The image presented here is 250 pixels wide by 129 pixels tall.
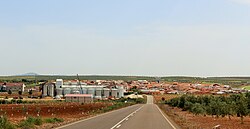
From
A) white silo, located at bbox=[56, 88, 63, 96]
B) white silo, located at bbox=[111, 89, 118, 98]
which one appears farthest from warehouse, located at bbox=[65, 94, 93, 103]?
white silo, located at bbox=[111, 89, 118, 98]

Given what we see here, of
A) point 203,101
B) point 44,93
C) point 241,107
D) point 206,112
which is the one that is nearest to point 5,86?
point 44,93

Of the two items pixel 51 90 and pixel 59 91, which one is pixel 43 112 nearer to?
pixel 59 91

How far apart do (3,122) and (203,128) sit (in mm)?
12348

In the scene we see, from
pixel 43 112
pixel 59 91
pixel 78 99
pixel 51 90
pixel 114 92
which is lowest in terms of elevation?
pixel 78 99

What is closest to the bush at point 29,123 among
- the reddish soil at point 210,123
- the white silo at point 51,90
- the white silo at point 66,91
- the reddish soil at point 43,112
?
the reddish soil at point 43,112

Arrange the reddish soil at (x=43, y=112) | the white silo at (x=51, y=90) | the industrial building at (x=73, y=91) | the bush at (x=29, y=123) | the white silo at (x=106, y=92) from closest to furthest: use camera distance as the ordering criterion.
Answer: the bush at (x=29, y=123)
the reddish soil at (x=43, y=112)
the industrial building at (x=73, y=91)
the white silo at (x=51, y=90)
the white silo at (x=106, y=92)

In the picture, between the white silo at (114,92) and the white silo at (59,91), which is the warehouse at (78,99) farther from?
the white silo at (114,92)

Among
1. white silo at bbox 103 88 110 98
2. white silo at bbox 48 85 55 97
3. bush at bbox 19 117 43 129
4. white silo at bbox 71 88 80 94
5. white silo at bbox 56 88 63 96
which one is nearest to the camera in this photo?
bush at bbox 19 117 43 129

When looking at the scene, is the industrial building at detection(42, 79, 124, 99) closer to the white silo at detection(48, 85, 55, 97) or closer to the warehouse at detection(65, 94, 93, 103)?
the white silo at detection(48, 85, 55, 97)

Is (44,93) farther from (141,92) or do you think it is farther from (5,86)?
(141,92)

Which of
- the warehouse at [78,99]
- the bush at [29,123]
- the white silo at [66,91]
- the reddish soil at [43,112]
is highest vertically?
the bush at [29,123]

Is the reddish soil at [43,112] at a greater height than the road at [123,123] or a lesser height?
lesser

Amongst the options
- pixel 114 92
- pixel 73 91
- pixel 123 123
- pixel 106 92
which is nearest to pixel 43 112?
pixel 123 123

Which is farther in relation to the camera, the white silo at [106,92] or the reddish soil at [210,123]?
the white silo at [106,92]
